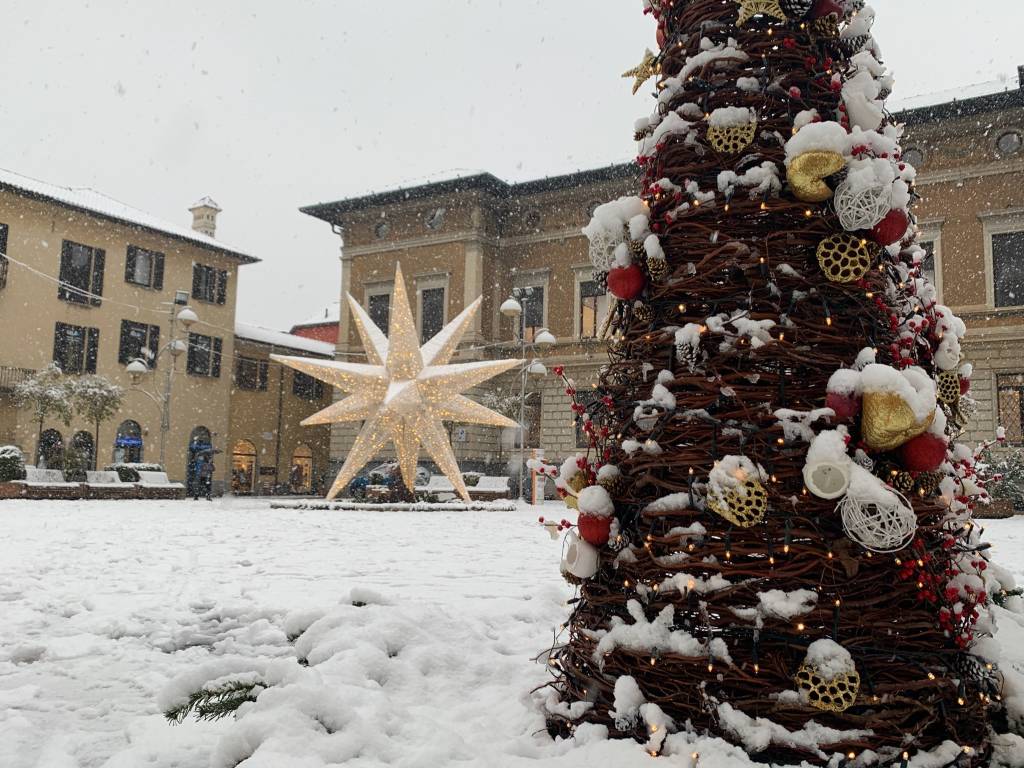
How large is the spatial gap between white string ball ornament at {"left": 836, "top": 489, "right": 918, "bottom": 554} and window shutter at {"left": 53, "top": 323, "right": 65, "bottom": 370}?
3203cm

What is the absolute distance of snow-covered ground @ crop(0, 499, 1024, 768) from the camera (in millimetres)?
2348

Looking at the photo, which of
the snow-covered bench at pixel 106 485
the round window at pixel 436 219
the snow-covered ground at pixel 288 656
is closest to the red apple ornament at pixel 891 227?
the snow-covered ground at pixel 288 656

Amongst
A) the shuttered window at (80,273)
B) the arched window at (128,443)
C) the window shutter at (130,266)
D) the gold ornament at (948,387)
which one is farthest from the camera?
the window shutter at (130,266)

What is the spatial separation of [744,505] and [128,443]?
32363mm

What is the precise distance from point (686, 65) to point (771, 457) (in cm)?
136

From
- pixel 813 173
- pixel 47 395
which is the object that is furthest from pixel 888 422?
pixel 47 395

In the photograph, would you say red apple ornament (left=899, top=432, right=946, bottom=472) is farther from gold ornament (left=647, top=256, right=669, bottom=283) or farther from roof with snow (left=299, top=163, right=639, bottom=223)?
roof with snow (left=299, top=163, right=639, bottom=223)

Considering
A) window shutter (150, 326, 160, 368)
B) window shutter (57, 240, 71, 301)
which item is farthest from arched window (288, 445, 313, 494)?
window shutter (57, 240, 71, 301)

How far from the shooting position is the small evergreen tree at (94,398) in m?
25.2

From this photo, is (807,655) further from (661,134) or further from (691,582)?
(661,134)

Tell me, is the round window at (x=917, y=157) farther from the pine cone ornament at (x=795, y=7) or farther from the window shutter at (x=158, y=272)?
the window shutter at (x=158, y=272)

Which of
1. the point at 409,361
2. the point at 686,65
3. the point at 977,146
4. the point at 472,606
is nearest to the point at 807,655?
→ the point at 686,65

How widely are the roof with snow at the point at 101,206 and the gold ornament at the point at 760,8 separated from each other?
31.4 metres

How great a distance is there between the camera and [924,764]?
208 cm
